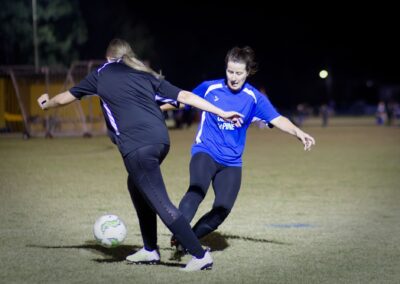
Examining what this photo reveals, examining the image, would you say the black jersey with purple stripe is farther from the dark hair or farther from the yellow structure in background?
the yellow structure in background

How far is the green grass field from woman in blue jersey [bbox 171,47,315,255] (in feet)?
1.89

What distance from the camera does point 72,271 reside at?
690 cm

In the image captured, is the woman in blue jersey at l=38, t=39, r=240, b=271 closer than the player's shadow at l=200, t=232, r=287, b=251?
Yes

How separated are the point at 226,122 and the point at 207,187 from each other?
678mm

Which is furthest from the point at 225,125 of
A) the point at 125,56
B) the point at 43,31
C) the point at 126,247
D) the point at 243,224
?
the point at 43,31

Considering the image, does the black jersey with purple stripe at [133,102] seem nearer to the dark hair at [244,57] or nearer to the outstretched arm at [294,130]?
the dark hair at [244,57]

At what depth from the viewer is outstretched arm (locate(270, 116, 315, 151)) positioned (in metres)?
7.46

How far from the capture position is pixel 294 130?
7492 mm

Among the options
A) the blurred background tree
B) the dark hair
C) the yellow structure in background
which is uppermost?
the blurred background tree

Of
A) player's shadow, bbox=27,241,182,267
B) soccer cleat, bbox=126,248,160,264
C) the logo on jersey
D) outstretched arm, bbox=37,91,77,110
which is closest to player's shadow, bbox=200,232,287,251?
player's shadow, bbox=27,241,182,267

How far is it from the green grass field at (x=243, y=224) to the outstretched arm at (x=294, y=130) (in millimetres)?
1169

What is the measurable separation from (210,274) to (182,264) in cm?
57

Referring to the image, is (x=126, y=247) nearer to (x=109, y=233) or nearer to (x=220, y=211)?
(x=109, y=233)

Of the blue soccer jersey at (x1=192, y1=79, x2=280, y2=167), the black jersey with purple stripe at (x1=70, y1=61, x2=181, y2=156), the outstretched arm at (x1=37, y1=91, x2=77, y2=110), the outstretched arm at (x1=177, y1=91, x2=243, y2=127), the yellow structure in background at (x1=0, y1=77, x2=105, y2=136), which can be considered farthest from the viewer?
the yellow structure in background at (x1=0, y1=77, x2=105, y2=136)
